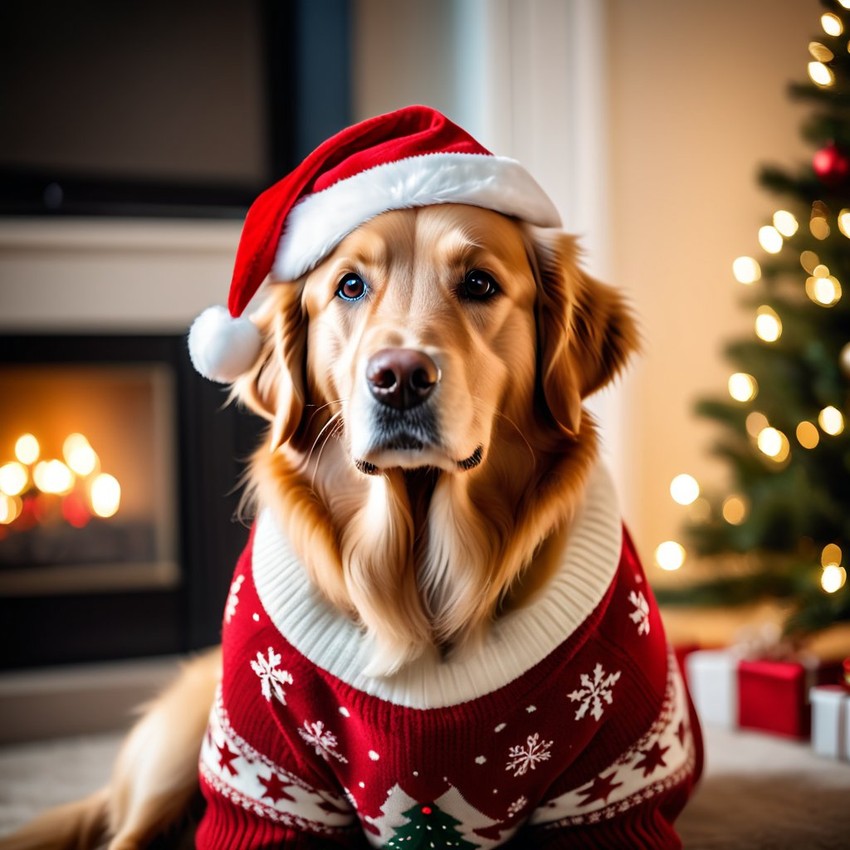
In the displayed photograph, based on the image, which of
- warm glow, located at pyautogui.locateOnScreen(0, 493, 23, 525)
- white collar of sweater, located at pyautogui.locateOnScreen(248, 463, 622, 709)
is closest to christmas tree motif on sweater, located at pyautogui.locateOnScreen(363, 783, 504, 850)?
white collar of sweater, located at pyautogui.locateOnScreen(248, 463, 622, 709)

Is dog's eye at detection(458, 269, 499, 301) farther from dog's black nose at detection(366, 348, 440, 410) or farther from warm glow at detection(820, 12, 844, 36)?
warm glow at detection(820, 12, 844, 36)

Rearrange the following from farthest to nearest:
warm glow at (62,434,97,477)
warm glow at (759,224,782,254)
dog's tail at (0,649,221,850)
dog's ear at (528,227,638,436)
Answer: warm glow at (62,434,97,477), warm glow at (759,224,782,254), dog's tail at (0,649,221,850), dog's ear at (528,227,638,436)

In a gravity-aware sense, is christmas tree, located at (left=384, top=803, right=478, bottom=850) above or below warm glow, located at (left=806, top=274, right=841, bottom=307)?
below

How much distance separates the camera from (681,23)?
2.70 metres

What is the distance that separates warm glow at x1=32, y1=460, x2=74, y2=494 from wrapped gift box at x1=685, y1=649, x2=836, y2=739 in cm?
168

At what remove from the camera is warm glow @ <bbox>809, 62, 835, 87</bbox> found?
1987 millimetres

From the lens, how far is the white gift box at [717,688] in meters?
2.16

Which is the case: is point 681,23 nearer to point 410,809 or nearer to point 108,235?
point 108,235

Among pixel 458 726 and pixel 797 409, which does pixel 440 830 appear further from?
pixel 797 409

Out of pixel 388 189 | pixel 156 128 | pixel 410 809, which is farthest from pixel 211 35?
pixel 410 809

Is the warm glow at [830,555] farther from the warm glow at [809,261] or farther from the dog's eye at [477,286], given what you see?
the dog's eye at [477,286]

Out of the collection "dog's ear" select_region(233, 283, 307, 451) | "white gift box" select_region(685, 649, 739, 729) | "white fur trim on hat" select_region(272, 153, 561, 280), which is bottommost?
"white gift box" select_region(685, 649, 739, 729)

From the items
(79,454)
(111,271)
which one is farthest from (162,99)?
(79,454)

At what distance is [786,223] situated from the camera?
225 cm
